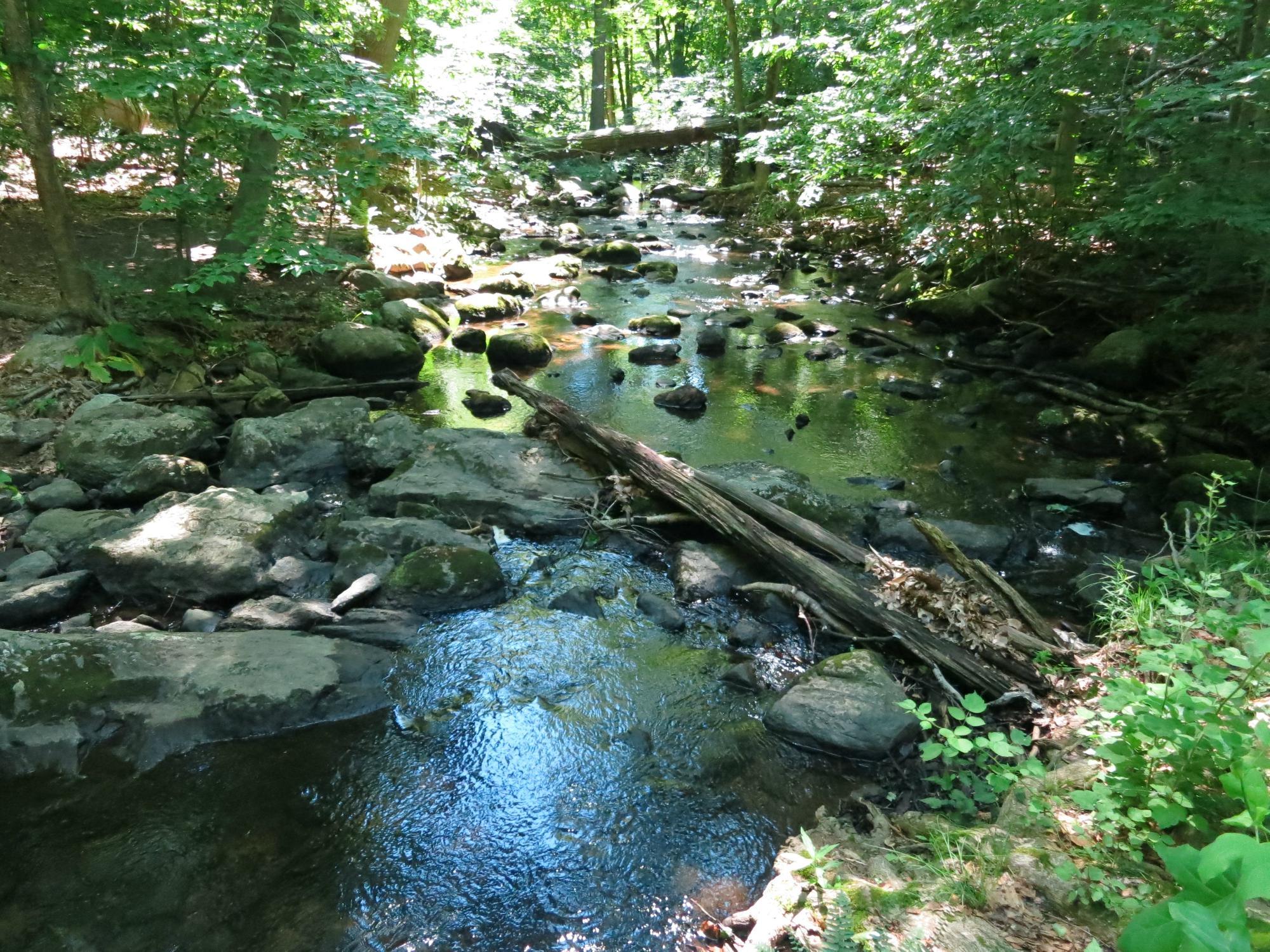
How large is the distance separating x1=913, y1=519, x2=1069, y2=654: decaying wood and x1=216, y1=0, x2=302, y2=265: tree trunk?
6.60m

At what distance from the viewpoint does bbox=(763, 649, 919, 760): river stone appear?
365 centimetres

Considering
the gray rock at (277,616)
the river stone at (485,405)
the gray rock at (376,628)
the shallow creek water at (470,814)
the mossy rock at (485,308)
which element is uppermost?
the mossy rock at (485,308)

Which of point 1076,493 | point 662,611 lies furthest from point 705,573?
point 1076,493

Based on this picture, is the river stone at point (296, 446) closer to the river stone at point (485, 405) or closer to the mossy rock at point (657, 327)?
the river stone at point (485, 405)

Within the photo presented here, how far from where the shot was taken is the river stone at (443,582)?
4691 millimetres

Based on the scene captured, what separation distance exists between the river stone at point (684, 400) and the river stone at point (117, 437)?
14.6 ft

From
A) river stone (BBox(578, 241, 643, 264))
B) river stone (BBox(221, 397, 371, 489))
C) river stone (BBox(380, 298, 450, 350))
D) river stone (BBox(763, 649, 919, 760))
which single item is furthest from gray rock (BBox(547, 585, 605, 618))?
river stone (BBox(578, 241, 643, 264))

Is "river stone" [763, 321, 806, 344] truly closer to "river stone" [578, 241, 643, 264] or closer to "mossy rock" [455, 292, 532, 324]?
"mossy rock" [455, 292, 532, 324]

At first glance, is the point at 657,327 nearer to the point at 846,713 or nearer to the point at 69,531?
the point at 69,531

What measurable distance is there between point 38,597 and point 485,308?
7631 millimetres

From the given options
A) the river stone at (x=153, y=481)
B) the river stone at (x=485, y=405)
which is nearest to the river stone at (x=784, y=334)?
the river stone at (x=485, y=405)

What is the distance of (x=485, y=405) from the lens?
26.0ft

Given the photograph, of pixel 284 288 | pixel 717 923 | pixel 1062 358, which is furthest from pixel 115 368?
pixel 1062 358

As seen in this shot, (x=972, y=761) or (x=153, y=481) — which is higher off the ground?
(x=153, y=481)
